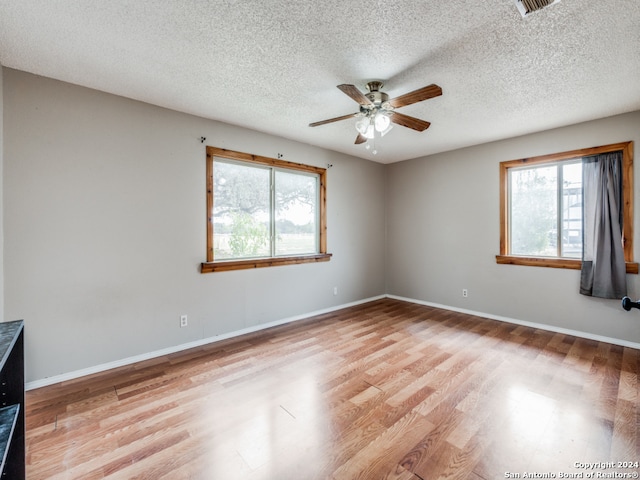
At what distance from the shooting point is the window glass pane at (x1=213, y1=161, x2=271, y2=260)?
356 cm

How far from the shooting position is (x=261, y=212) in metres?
3.96

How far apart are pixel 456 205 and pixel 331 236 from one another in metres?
2.05

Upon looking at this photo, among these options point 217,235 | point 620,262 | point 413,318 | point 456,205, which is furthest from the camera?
point 456,205

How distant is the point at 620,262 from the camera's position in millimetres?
3275

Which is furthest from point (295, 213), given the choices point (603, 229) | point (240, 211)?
point (603, 229)

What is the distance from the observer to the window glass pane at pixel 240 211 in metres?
3.56

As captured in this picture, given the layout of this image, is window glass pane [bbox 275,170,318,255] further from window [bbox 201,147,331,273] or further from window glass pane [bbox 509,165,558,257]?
window glass pane [bbox 509,165,558,257]

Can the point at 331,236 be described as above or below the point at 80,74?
below

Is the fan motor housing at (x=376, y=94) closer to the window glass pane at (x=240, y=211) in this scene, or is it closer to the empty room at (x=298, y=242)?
the empty room at (x=298, y=242)

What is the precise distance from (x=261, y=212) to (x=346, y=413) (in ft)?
8.67

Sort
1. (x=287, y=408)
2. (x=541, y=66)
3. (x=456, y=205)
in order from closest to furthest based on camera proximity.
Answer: (x=287, y=408), (x=541, y=66), (x=456, y=205)

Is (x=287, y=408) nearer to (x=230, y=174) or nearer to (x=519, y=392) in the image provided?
(x=519, y=392)

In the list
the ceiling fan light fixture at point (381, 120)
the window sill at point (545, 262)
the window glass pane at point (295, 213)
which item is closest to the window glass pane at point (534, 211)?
the window sill at point (545, 262)

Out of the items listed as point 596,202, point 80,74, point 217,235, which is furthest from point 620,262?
point 80,74
